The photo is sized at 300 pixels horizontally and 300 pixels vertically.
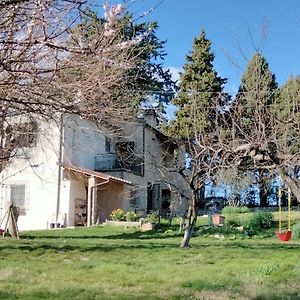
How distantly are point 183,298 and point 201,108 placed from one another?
42.7 feet

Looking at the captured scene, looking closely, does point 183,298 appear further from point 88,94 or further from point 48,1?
point 48,1

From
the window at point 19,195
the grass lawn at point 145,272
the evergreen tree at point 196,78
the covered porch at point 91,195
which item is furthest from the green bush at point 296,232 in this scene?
the window at point 19,195

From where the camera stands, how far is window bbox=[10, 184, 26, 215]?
26094 mm

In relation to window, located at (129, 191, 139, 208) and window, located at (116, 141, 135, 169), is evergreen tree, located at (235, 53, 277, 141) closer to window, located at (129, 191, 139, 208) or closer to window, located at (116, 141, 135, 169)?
window, located at (116, 141, 135, 169)

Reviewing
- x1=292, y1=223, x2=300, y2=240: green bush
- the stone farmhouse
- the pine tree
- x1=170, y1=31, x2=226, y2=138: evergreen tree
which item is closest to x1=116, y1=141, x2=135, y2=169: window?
the stone farmhouse

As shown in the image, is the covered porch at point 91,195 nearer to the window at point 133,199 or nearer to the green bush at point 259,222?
the window at point 133,199

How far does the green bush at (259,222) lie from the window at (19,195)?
35.0 ft

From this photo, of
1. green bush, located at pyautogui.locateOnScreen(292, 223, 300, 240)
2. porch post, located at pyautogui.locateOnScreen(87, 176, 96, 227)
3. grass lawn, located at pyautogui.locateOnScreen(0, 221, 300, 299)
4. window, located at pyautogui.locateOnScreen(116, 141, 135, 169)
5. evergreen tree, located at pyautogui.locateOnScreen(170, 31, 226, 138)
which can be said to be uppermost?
evergreen tree, located at pyautogui.locateOnScreen(170, 31, 226, 138)

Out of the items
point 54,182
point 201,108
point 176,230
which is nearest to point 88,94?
point 201,108

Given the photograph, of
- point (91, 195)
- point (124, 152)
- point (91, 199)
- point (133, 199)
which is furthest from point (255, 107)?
point (133, 199)

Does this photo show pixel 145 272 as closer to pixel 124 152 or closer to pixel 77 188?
pixel 124 152

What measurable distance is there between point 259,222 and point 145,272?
14778 mm

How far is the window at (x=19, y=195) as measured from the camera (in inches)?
1027

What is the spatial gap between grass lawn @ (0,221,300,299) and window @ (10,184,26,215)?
37.2ft
